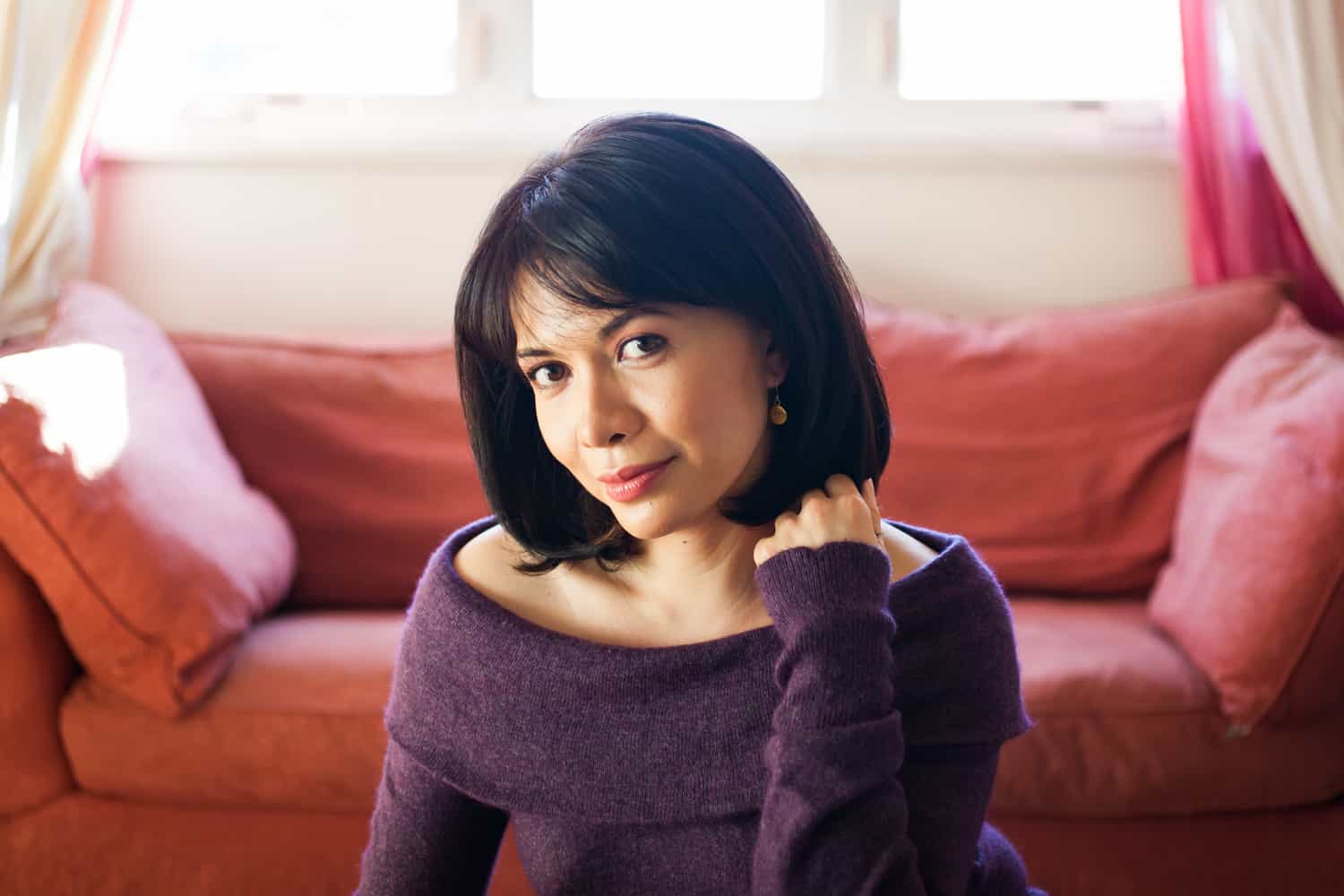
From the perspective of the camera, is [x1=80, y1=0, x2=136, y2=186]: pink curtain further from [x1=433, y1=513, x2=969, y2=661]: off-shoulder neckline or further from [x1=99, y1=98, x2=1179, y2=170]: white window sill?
[x1=433, y1=513, x2=969, y2=661]: off-shoulder neckline

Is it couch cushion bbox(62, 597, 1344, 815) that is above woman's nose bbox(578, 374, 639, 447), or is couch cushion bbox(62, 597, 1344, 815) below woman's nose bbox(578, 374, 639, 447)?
below

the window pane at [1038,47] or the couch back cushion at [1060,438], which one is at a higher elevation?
the window pane at [1038,47]

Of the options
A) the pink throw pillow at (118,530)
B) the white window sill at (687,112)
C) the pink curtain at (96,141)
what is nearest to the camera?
the pink throw pillow at (118,530)

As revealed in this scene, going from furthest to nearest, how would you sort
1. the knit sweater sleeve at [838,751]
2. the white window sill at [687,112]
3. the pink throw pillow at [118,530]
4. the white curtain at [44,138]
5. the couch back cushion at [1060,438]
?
1. the white window sill at [687,112]
2. the white curtain at [44,138]
3. the couch back cushion at [1060,438]
4. the pink throw pillow at [118,530]
5. the knit sweater sleeve at [838,751]

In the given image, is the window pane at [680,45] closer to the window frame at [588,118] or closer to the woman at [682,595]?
the window frame at [588,118]

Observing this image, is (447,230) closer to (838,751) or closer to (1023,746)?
(1023,746)

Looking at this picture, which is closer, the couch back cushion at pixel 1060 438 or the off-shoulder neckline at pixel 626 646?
the off-shoulder neckline at pixel 626 646

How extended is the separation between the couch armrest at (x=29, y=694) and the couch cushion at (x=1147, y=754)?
1.33 m

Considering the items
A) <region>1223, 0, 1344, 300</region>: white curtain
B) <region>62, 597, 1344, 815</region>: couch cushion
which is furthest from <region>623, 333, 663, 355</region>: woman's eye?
<region>1223, 0, 1344, 300</region>: white curtain

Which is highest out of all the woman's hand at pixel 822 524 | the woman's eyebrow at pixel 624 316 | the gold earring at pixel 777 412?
the woman's eyebrow at pixel 624 316

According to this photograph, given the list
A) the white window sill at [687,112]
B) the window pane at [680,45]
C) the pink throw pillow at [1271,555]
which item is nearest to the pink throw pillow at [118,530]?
the white window sill at [687,112]

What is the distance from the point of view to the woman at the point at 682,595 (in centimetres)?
90

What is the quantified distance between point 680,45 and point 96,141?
50.6 inches

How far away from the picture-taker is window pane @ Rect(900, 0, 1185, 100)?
2801 millimetres
